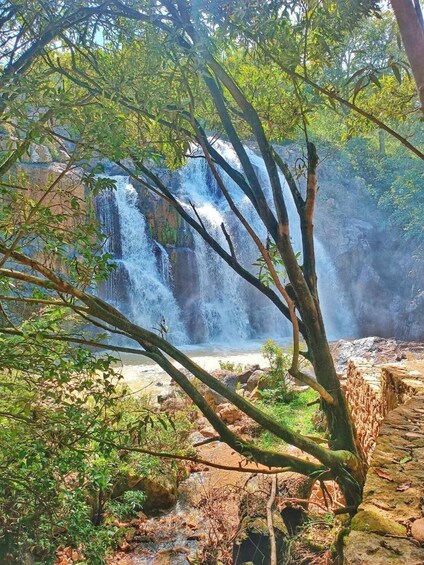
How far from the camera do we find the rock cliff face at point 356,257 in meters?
14.6

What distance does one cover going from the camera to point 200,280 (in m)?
14.9

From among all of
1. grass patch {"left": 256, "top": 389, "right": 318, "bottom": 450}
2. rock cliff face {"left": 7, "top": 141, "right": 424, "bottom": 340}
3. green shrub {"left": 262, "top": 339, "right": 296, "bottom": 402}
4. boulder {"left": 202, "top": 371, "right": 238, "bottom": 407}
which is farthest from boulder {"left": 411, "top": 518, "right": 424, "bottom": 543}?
rock cliff face {"left": 7, "top": 141, "right": 424, "bottom": 340}

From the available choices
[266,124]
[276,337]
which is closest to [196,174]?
[276,337]

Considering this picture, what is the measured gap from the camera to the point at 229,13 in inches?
94.7

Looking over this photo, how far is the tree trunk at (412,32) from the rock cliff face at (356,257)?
12311 mm

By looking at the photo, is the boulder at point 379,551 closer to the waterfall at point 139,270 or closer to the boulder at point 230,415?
the boulder at point 230,415

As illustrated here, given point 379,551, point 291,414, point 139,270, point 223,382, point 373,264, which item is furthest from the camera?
point 373,264

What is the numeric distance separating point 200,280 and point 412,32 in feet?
44.2

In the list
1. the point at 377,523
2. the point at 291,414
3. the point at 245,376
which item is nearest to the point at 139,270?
the point at 245,376

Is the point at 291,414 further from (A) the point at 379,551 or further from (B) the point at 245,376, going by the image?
(A) the point at 379,551

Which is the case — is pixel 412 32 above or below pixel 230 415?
above

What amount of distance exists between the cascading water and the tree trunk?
40.0 feet

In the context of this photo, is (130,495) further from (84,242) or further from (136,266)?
(136,266)

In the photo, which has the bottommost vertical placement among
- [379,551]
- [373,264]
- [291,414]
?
[291,414]
